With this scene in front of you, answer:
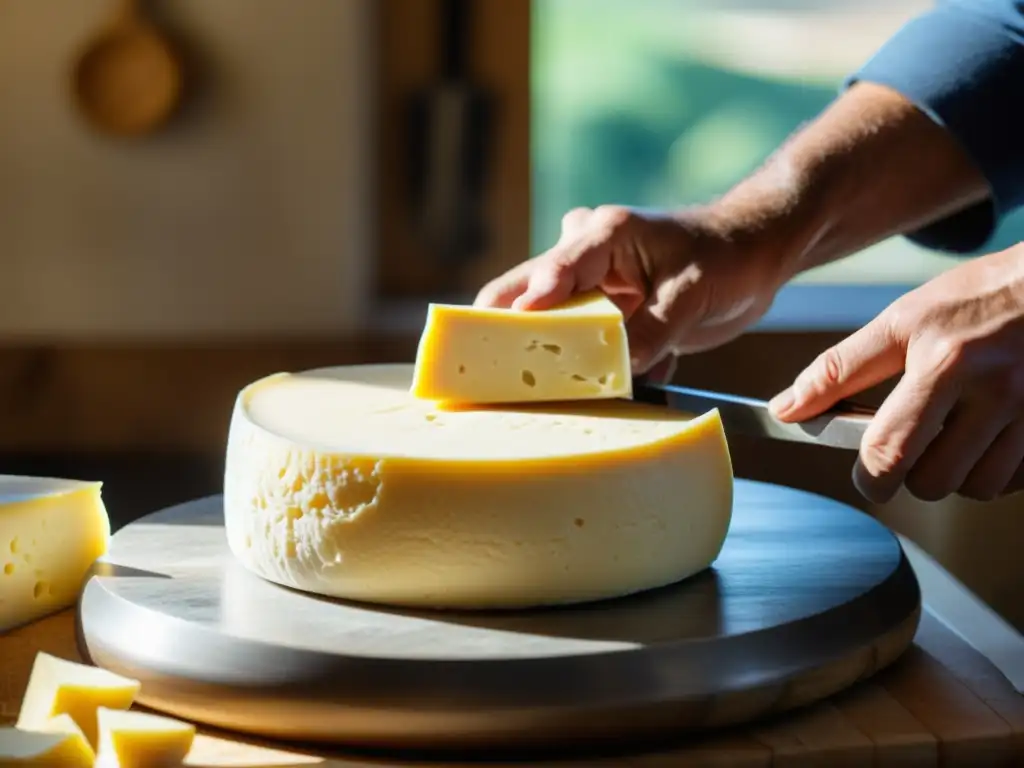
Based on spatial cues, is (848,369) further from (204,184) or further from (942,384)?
(204,184)

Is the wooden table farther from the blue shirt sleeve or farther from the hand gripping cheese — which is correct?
the blue shirt sleeve

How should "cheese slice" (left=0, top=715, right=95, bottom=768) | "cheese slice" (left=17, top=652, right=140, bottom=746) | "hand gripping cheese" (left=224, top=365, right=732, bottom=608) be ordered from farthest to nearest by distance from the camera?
"hand gripping cheese" (left=224, top=365, right=732, bottom=608), "cheese slice" (left=17, top=652, right=140, bottom=746), "cheese slice" (left=0, top=715, right=95, bottom=768)

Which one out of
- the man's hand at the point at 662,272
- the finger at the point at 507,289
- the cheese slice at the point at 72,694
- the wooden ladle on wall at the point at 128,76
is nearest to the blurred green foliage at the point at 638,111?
the wooden ladle on wall at the point at 128,76

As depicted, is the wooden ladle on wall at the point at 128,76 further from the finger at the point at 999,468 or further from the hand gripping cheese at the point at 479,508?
the finger at the point at 999,468

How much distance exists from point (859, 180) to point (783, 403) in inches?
23.6

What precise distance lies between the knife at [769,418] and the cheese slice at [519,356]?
98mm

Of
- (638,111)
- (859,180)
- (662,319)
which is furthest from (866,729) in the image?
(638,111)

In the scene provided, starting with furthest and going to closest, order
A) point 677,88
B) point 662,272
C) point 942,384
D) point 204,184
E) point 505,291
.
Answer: point 677,88, point 204,184, point 662,272, point 505,291, point 942,384

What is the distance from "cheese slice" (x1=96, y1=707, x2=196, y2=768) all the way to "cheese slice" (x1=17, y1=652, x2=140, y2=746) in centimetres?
4

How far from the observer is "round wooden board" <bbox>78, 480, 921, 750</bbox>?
3.29ft

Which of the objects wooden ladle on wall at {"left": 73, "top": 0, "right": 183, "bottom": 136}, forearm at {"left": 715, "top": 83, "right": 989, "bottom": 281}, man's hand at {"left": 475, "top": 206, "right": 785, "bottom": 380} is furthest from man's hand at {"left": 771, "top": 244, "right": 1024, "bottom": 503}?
wooden ladle on wall at {"left": 73, "top": 0, "right": 183, "bottom": 136}

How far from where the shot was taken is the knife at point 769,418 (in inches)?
50.9

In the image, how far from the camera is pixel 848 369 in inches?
50.1

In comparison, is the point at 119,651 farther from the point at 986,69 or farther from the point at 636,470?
the point at 986,69
